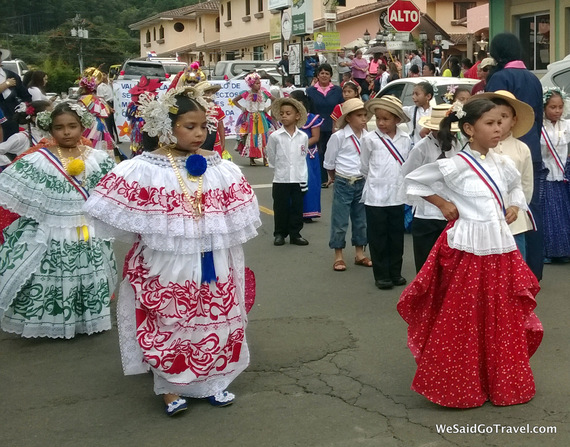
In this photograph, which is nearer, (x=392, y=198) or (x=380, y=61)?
(x=392, y=198)

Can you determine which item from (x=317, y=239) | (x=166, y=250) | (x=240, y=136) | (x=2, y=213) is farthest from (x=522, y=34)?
(x=166, y=250)

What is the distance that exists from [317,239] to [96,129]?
280cm

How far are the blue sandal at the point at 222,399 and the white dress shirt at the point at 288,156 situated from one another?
4.91 metres

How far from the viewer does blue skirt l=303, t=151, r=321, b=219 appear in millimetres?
10656

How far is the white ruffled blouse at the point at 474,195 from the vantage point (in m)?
4.53

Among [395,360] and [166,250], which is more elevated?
[166,250]

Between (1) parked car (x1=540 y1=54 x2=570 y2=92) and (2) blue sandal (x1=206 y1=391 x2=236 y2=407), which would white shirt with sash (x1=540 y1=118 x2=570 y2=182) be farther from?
(2) blue sandal (x1=206 y1=391 x2=236 y2=407)

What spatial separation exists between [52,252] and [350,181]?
10.7 feet

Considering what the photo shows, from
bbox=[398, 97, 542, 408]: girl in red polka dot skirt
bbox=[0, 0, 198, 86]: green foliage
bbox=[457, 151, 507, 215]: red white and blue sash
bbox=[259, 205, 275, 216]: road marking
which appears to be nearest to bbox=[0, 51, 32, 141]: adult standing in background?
bbox=[259, 205, 275, 216]: road marking

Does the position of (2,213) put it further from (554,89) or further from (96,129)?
(554,89)

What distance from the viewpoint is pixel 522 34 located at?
60.1 ft

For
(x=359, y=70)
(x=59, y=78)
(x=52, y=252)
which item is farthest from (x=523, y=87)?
(x=59, y=78)

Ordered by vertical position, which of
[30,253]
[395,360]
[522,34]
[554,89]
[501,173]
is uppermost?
[522,34]

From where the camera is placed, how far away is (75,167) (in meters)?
6.22
